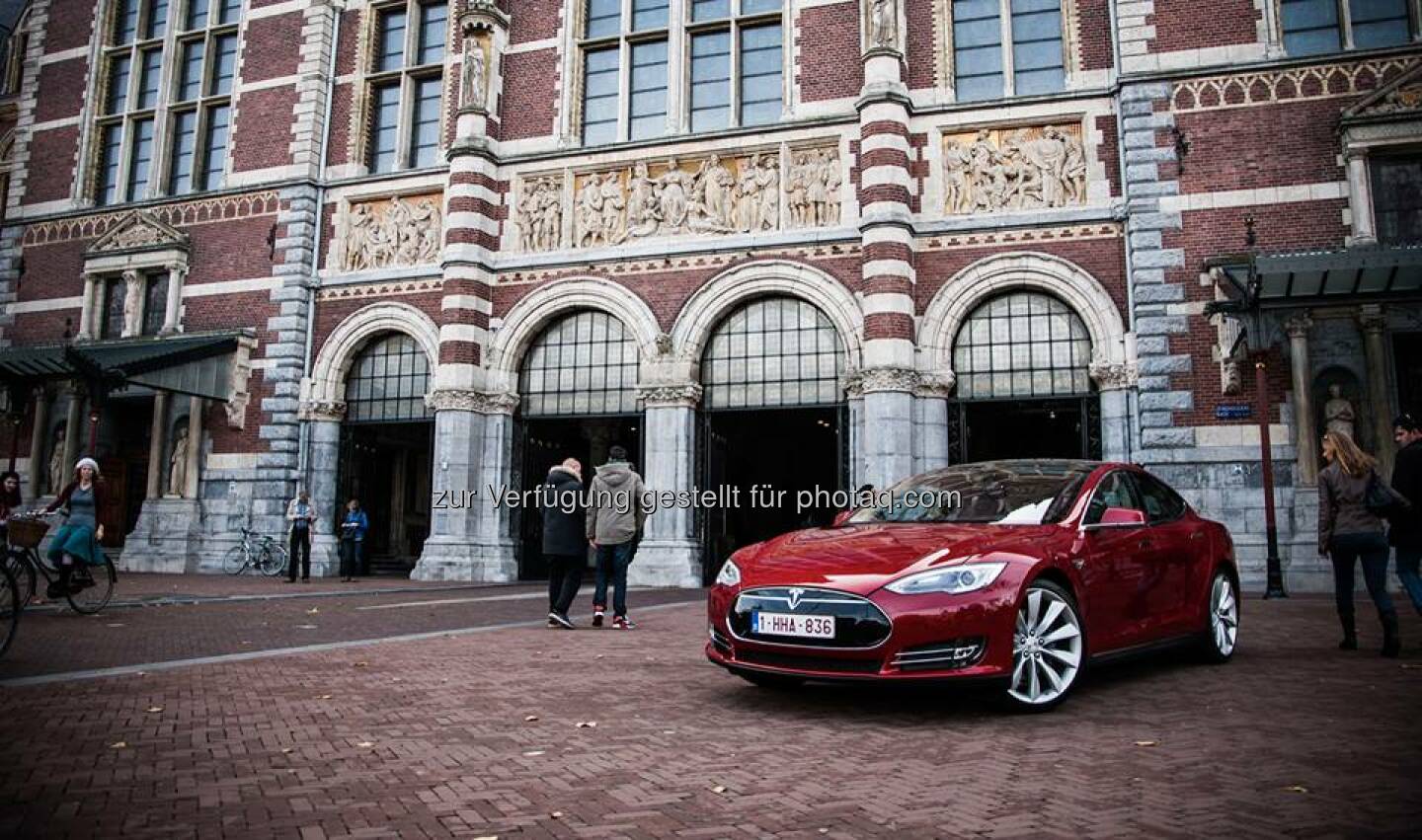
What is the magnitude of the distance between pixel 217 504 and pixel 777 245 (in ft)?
45.9

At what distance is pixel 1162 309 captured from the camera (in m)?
15.3

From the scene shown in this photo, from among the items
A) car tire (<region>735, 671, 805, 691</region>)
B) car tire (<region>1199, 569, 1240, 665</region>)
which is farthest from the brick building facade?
car tire (<region>735, 671, 805, 691</region>)

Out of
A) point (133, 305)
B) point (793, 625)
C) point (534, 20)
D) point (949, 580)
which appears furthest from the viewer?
point (133, 305)

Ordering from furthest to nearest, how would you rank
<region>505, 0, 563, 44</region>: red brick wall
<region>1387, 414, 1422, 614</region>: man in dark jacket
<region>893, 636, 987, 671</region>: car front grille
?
1. <region>505, 0, 563, 44</region>: red brick wall
2. <region>1387, 414, 1422, 614</region>: man in dark jacket
3. <region>893, 636, 987, 671</region>: car front grille

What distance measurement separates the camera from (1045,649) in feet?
17.3

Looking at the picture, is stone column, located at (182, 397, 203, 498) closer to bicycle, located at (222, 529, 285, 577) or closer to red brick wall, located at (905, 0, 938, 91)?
bicycle, located at (222, 529, 285, 577)

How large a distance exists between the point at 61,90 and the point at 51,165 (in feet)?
7.05

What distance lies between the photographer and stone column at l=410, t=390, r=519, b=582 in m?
18.1

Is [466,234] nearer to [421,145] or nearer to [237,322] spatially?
[421,145]

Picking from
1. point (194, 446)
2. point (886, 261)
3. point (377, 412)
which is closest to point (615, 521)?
point (886, 261)

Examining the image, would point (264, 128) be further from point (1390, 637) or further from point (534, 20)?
point (1390, 637)

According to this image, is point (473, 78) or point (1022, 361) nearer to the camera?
point (1022, 361)

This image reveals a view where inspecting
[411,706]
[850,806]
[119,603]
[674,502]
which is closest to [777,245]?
[674,502]

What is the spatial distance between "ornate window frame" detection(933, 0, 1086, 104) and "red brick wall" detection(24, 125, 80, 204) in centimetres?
2225
